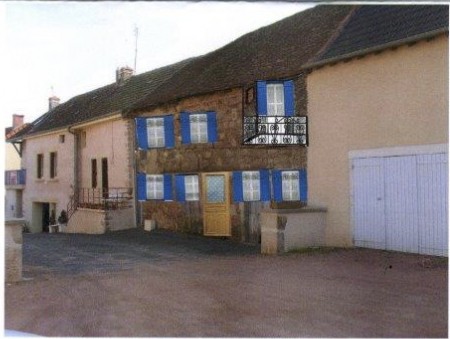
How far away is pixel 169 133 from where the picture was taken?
17.8 meters

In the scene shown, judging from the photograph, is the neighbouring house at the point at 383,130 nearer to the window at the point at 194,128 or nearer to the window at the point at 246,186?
the window at the point at 246,186

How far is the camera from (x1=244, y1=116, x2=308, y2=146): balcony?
14.1m

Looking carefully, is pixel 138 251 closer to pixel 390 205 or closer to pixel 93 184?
pixel 390 205

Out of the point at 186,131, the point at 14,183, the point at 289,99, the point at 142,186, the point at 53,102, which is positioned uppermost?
the point at 53,102

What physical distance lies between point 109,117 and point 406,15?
41.0 ft

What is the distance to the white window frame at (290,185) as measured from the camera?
14359mm

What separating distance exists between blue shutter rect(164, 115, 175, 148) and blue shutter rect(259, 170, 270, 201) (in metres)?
4.09

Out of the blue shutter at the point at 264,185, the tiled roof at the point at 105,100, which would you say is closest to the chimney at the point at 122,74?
the tiled roof at the point at 105,100

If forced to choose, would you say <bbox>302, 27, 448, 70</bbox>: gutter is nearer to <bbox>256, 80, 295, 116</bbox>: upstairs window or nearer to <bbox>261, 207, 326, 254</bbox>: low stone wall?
<bbox>256, 80, 295, 116</bbox>: upstairs window

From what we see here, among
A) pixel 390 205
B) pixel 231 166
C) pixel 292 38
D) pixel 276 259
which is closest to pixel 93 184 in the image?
pixel 231 166

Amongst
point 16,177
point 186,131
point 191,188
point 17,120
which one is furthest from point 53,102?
point 191,188

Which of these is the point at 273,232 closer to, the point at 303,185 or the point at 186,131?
the point at 303,185

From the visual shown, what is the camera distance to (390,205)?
11398 millimetres

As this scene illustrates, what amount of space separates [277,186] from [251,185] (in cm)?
112
